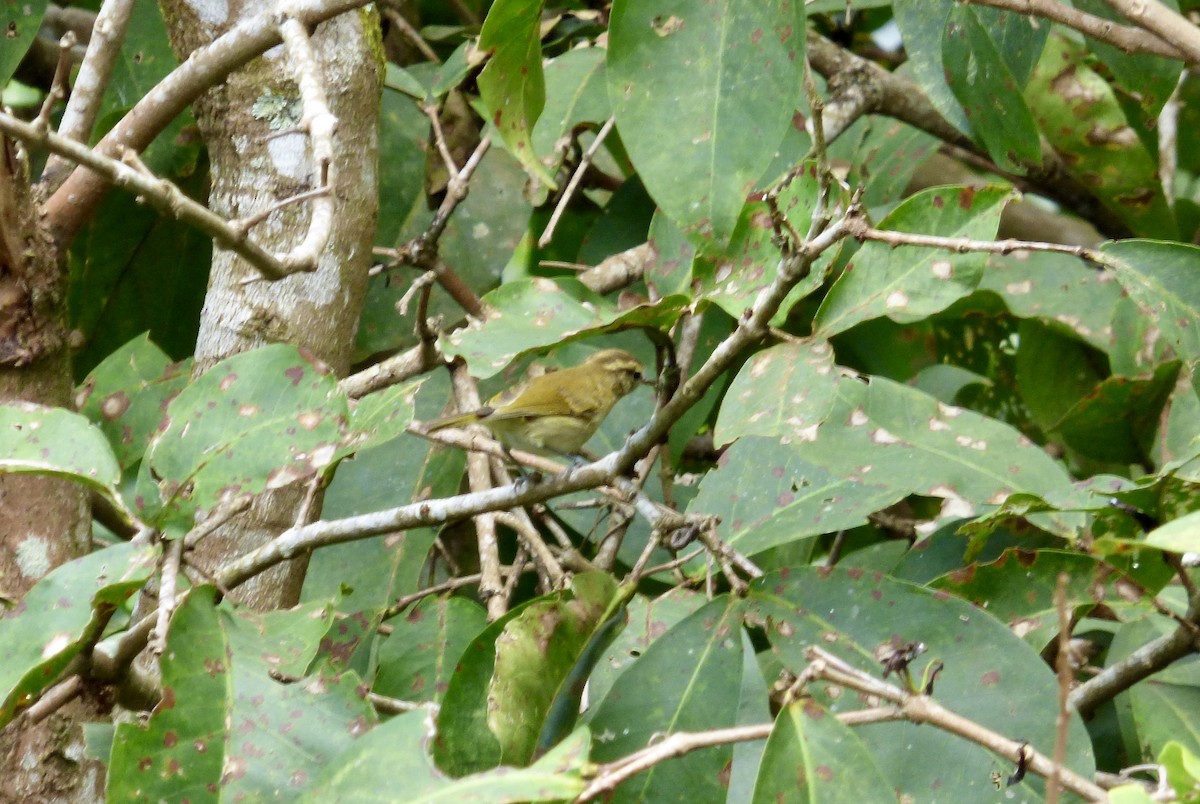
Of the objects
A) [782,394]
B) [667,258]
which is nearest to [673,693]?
[782,394]

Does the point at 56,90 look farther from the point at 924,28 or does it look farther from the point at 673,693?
the point at 924,28

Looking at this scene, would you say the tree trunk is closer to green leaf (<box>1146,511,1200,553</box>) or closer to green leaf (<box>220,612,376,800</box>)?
green leaf (<box>220,612,376,800</box>)

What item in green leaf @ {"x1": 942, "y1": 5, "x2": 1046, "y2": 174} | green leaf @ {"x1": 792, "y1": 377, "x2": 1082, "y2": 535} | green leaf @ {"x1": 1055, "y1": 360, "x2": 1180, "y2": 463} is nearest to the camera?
green leaf @ {"x1": 792, "y1": 377, "x2": 1082, "y2": 535}

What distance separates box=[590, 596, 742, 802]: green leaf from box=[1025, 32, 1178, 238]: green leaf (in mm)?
2221

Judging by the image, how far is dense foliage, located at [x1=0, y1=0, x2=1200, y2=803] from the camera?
1.40 metres

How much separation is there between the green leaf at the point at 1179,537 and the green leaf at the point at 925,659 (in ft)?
1.55

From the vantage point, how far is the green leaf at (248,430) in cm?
162

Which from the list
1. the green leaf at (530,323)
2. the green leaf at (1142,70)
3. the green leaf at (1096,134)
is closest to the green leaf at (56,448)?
the green leaf at (530,323)

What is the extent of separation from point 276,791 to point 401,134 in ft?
6.80

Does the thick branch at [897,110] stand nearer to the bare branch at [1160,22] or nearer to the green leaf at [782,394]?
the bare branch at [1160,22]

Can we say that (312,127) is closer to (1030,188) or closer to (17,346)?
(17,346)

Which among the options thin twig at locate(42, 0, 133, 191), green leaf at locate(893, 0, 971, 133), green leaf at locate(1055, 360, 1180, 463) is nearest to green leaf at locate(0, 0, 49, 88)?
thin twig at locate(42, 0, 133, 191)

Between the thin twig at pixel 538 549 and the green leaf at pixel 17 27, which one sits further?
the green leaf at pixel 17 27

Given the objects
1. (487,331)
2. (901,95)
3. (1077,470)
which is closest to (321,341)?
(487,331)
